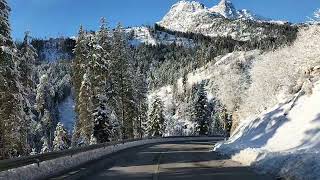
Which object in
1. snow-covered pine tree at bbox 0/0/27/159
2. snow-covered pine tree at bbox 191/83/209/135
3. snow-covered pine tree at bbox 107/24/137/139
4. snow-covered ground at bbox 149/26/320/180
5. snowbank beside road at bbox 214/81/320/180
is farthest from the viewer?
snow-covered pine tree at bbox 191/83/209/135

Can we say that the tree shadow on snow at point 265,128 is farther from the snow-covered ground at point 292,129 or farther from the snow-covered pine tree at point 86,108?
the snow-covered pine tree at point 86,108

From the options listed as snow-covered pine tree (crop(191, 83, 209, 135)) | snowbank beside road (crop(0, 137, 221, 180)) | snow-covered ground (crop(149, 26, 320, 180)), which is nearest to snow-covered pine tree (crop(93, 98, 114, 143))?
snow-covered ground (crop(149, 26, 320, 180))

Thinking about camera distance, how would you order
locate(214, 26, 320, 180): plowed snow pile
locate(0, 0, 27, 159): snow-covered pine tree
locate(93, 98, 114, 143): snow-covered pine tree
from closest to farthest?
locate(214, 26, 320, 180): plowed snow pile, locate(0, 0, 27, 159): snow-covered pine tree, locate(93, 98, 114, 143): snow-covered pine tree

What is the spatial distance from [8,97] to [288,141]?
18.5 meters

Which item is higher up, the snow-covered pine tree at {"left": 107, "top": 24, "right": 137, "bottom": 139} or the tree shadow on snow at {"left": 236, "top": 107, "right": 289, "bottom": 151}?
the snow-covered pine tree at {"left": 107, "top": 24, "right": 137, "bottom": 139}

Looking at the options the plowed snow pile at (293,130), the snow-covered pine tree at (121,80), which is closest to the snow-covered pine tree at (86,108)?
the snow-covered pine tree at (121,80)

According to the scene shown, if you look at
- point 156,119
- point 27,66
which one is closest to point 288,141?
point 27,66

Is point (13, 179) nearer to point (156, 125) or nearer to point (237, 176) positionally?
point (237, 176)

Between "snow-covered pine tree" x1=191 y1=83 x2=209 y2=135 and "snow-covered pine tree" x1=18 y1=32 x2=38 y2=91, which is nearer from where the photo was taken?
"snow-covered pine tree" x1=18 y1=32 x2=38 y2=91

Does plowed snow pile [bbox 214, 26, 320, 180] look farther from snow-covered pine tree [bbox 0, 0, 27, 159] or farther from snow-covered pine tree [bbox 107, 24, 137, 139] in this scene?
snow-covered pine tree [bbox 107, 24, 137, 139]

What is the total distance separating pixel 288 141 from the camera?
84.4ft

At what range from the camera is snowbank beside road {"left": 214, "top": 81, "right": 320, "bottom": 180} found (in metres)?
16.3

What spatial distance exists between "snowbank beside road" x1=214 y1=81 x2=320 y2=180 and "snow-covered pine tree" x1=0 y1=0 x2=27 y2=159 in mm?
14838

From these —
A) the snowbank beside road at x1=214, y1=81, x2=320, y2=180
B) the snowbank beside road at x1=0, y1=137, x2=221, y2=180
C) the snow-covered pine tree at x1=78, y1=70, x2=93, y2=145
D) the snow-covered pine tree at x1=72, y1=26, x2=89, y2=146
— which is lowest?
the snowbank beside road at x1=0, y1=137, x2=221, y2=180
